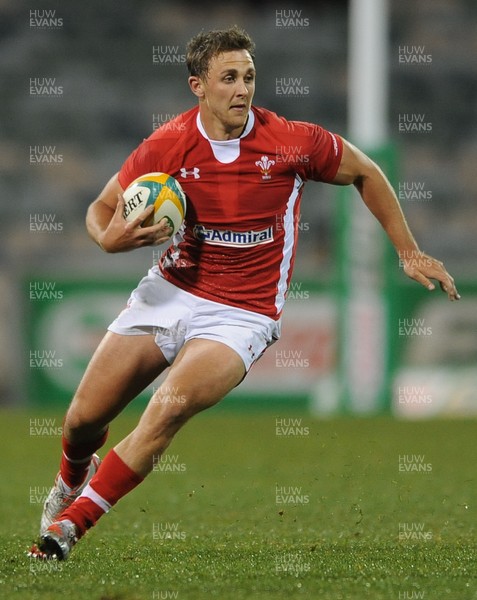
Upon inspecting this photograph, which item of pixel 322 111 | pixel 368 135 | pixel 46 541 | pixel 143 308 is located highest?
pixel 143 308

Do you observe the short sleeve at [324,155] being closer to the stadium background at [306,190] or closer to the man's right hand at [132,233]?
the man's right hand at [132,233]

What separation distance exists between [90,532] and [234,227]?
1.82 m

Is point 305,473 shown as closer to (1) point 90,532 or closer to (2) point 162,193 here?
(1) point 90,532

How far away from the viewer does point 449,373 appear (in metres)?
13.0

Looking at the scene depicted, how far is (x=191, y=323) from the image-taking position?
5.04m

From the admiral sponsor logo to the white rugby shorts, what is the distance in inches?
10.0

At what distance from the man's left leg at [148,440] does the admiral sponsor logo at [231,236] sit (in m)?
0.56

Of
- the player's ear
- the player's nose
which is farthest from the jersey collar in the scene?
the player's nose

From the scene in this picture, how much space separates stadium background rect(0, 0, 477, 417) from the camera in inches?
512

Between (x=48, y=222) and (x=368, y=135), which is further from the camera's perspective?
(x=48, y=222)

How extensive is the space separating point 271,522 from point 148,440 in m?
1.67

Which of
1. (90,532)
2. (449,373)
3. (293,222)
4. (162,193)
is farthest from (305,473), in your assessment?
(449,373)

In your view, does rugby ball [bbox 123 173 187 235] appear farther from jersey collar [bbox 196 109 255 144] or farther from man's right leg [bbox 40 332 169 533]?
man's right leg [bbox 40 332 169 533]

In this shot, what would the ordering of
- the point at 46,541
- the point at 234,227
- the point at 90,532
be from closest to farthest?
the point at 46,541
the point at 234,227
the point at 90,532
